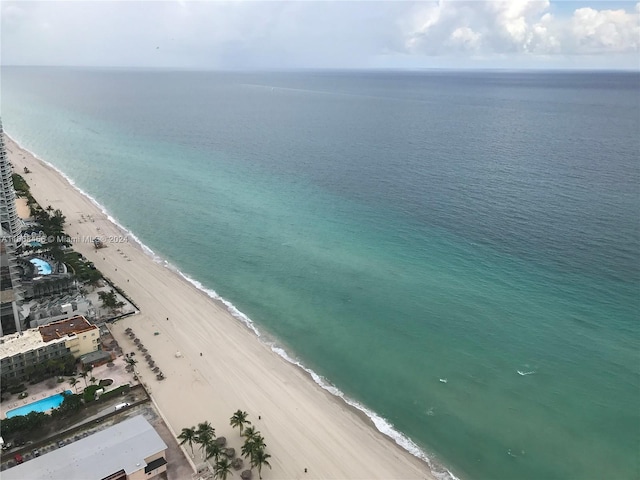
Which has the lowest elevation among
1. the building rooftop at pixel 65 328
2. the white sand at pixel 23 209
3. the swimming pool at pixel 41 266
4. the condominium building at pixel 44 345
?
the condominium building at pixel 44 345

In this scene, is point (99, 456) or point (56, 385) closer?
point (99, 456)

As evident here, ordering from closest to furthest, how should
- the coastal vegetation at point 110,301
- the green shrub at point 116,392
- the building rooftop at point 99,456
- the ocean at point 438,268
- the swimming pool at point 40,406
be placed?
the building rooftop at point 99,456 < the swimming pool at point 40,406 < the green shrub at point 116,392 < the ocean at point 438,268 < the coastal vegetation at point 110,301

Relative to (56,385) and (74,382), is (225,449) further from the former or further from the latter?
(56,385)

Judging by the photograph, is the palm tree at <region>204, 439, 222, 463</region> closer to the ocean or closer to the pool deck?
the pool deck

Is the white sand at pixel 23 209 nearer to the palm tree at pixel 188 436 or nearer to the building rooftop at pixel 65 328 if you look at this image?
the building rooftop at pixel 65 328

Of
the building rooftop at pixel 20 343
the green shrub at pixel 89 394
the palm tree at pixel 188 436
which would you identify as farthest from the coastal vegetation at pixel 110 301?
the palm tree at pixel 188 436

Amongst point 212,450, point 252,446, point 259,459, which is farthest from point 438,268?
point 212,450

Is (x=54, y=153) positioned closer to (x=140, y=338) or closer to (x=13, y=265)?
(x=13, y=265)
